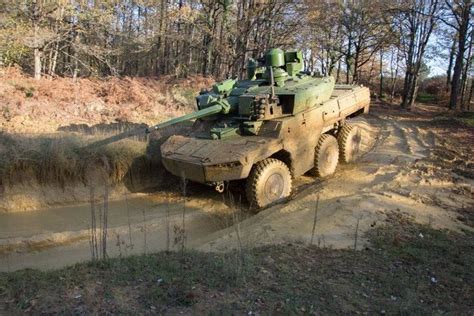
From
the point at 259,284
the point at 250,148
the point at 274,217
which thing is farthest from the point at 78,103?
the point at 259,284

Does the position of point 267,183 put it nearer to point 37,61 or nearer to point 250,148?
point 250,148

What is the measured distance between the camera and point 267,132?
8992 millimetres

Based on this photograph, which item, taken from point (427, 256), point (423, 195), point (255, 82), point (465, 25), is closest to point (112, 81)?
point (255, 82)

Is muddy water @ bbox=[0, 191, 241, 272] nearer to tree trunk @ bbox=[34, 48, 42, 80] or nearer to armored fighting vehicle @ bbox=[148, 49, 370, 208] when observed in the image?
armored fighting vehicle @ bbox=[148, 49, 370, 208]

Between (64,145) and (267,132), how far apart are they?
4.15 m

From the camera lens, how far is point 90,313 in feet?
12.1

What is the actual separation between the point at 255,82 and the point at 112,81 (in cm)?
Answer: 782

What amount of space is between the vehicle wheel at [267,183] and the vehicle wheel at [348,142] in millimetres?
2943

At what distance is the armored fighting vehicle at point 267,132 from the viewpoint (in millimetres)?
8375

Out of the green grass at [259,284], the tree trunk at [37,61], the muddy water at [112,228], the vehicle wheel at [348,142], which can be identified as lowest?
the muddy water at [112,228]

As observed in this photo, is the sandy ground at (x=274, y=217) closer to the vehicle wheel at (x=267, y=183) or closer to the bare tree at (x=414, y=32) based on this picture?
the vehicle wheel at (x=267, y=183)

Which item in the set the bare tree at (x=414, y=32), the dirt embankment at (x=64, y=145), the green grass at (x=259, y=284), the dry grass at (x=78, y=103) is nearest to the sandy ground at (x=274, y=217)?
the dirt embankment at (x=64, y=145)

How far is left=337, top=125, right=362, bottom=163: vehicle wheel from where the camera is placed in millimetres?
11398

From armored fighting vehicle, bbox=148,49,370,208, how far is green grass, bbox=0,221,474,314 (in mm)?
2797
